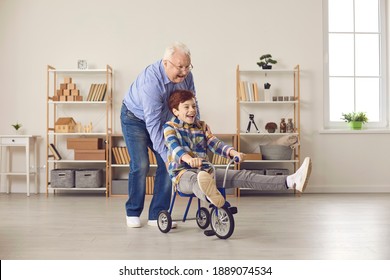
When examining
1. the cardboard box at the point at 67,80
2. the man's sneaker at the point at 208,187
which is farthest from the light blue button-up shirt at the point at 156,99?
the cardboard box at the point at 67,80

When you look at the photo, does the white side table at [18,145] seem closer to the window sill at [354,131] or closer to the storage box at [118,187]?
the storage box at [118,187]

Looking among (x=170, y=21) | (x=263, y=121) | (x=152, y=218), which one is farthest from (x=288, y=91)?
(x=152, y=218)

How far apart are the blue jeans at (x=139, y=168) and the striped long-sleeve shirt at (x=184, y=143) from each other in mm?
329

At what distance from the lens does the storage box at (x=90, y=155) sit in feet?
18.4

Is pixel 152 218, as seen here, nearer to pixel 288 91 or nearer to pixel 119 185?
pixel 119 185

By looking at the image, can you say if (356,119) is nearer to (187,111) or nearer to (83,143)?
(83,143)

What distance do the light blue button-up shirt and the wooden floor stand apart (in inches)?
23.9

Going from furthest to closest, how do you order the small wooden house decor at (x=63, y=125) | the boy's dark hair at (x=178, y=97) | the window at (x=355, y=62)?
the window at (x=355, y=62), the small wooden house decor at (x=63, y=125), the boy's dark hair at (x=178, y=97)

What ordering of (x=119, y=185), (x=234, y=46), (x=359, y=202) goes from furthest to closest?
(x=234, y=46) < (x=119, y=185) < (x=359, y=202)

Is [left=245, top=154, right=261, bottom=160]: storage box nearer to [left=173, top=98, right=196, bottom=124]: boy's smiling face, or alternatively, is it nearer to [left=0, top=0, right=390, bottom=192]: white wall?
[left=0, top=0, right=390, bottom=192]: white wall

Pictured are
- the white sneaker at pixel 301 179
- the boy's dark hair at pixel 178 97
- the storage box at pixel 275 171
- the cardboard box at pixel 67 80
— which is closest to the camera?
the white sneaker at pixel 301 179

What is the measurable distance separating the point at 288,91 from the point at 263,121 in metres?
0.48

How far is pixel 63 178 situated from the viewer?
18.2 ft

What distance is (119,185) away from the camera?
561 centimetres
